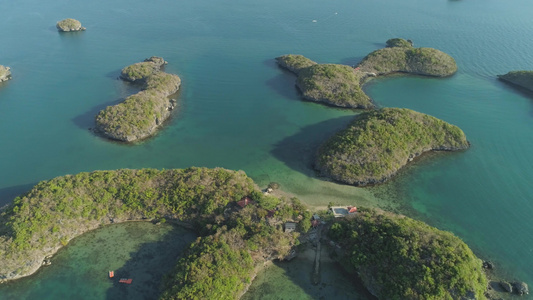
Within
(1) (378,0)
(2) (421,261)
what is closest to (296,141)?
(2) (421,261)

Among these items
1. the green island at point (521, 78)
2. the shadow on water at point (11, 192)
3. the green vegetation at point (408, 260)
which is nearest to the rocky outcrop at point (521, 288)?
the green vegetation at point (408, 260)

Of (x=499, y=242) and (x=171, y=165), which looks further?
(x=171, y=165)

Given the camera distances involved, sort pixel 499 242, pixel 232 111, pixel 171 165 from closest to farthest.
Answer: pixel 499 242
pixel 171 165
pixel 232 111

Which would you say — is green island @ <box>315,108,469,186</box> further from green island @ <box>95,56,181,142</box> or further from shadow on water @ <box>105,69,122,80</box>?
shadow on water @ <box>105,69,122,80</box>

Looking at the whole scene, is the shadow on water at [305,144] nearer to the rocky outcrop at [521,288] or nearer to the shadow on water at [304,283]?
the shadow on water at [304,283]

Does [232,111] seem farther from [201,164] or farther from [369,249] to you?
[369,249]

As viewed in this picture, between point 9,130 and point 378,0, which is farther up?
point 378,0

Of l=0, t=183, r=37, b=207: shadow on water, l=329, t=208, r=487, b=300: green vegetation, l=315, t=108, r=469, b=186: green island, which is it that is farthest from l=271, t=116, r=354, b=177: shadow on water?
l=0, t=183, r=37, b=207: shadow on water

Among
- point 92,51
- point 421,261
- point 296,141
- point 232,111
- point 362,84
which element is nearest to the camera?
point 421,261
